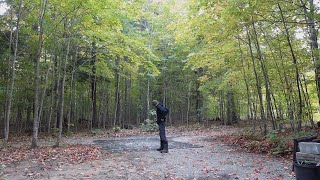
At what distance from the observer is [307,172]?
13.1 ft

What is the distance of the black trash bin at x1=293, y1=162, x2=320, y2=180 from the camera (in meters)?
3.90

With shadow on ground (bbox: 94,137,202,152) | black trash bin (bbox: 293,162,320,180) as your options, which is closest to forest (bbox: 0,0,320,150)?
shadow on ground (bbox: 94,137,202,152)

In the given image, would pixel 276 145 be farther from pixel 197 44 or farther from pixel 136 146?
pixel 197 44

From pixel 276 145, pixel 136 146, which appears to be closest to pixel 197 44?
pixel 136 146

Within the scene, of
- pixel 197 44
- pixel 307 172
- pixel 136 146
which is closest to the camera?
pixel 307 172

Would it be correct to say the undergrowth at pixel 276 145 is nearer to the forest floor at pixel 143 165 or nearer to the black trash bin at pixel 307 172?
the forest floor at pixel 143 165

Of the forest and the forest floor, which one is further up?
the forest

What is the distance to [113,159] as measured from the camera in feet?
23.7

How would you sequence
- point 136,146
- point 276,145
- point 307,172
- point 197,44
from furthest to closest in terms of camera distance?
point 197,44, point 136,146, point 276,145, point 307,172

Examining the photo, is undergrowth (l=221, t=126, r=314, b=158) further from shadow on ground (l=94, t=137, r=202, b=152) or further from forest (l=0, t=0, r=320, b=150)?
shadow on ground (l=94, t=137, r=202, b=152)

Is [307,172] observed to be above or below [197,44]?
below

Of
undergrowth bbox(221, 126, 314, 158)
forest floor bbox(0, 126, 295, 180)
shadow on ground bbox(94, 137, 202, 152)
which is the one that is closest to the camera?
forest floor bbox(0, 126, 295, 180)

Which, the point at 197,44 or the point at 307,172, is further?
the point at 197,44

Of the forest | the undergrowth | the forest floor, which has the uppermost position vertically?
the forest
